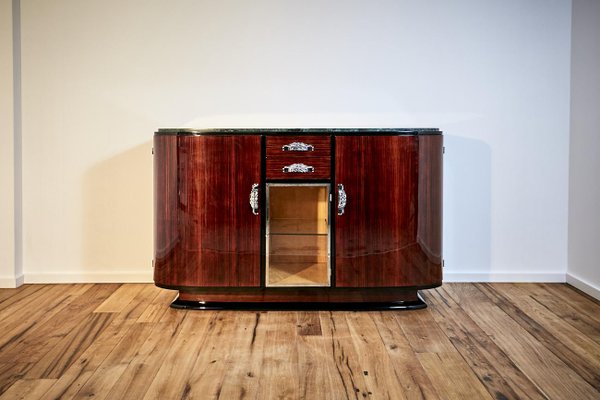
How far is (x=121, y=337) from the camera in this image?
233 cm

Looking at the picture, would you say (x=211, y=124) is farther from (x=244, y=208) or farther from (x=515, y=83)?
(x=515, y=83)

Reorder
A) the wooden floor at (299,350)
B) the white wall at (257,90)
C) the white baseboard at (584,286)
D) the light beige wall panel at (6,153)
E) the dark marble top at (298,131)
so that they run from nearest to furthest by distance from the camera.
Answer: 1. the wooden floor at (299,350)
2. the dark marble top at (298,131)
3. the white baseboard at (584,286)
4. the light beige wall panel at (6,153)
5. the white wall at (257,90)

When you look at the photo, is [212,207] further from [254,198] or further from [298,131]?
[298,131]

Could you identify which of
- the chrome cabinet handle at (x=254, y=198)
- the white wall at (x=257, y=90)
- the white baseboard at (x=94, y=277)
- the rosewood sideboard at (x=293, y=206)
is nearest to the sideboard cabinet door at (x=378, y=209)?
the rosewood sideboard at (x=293, y=206)

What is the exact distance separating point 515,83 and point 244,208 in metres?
1.80

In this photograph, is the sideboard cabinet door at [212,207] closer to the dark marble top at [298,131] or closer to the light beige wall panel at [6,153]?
the dark marble top at [298,131]

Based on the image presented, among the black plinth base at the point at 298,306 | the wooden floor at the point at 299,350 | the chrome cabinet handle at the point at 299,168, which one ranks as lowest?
the wooden floor at the point at 299,350

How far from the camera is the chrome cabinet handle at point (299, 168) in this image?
2691 millimetres

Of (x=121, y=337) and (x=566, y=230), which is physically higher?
(x=566, y=230)

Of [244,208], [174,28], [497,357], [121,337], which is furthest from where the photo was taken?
[174,28]

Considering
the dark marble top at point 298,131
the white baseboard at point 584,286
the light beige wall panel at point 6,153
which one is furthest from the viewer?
the light beige wall panel at point 6,153

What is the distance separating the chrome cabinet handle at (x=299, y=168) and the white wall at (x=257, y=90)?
26.0 inches

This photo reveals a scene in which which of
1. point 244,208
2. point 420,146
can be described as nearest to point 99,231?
point 244,208

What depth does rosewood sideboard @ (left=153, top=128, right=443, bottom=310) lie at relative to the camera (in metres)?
2.69
